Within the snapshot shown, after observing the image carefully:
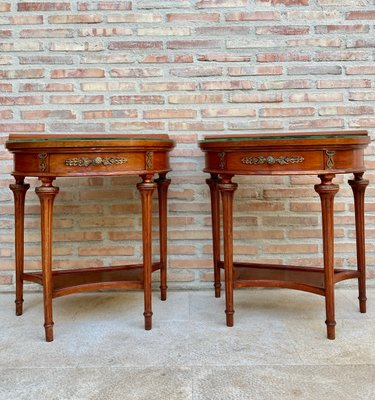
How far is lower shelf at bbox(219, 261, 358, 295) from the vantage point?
2.11 meters

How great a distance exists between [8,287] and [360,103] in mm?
2285

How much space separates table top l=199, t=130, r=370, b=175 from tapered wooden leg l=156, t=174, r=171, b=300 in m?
0.53

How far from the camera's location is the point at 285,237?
268 cm

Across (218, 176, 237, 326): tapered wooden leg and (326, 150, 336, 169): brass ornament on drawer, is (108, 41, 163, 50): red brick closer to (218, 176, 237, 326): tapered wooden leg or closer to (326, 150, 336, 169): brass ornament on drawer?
(218, 176, 237, 326): tapered wooden leg

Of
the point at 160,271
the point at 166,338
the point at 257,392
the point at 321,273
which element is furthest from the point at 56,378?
the point at 321,273

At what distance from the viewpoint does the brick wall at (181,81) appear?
2.59m

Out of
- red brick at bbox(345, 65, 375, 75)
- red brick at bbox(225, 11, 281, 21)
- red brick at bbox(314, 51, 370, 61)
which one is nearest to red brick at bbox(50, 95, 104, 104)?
red brick at bbox(225, 11, 281, 21)

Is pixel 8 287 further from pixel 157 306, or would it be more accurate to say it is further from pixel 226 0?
pixel 226 0

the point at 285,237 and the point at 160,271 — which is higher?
the point at 285,237

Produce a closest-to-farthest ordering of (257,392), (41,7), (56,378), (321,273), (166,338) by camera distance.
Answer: (257,392) → (56,378) → (166,338) → (321,273) → (41,7)

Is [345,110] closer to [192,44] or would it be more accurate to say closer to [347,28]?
[347,28]

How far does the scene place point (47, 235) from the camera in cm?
200

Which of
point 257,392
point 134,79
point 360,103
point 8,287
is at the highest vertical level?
point 134,79

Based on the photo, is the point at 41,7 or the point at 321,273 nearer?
the point at 321,273
